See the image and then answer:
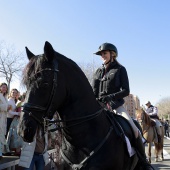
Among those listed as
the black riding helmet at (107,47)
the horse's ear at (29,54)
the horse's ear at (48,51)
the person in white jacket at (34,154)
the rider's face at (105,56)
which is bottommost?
the person in white jacket at (34,154)

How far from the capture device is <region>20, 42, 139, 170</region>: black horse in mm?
2959

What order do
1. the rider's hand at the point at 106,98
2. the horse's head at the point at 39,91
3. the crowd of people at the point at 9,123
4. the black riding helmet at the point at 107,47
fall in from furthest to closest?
the crowd of people at the point at 9,123 → the black riding helmet at the point at 107,47 → the rider's hand at the point at 106,98 → the horse's head at the point at 39,91

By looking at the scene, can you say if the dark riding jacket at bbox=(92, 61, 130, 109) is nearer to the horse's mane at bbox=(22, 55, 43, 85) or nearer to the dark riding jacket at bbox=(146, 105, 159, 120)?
the horse's mane at bbox=(22, 55, 43, 85)

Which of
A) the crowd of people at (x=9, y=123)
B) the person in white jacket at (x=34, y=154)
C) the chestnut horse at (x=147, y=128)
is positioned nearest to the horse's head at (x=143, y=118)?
the chestnut horse at (x=147, y=128)

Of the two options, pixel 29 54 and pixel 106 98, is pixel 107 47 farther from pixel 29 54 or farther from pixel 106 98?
pixel 29 54

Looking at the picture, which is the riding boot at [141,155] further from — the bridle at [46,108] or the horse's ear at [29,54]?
the horse's ear at [29,54]

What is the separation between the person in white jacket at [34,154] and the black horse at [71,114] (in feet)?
7.24

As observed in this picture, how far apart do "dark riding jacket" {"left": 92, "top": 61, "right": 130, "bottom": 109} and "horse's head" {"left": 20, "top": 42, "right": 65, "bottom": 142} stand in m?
1.27

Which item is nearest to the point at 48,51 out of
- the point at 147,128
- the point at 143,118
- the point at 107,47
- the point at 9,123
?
the point at 107,47

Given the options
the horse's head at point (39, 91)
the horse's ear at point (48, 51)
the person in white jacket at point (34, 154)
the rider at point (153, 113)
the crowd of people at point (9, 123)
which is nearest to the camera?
the horse's head at point (39, 91)

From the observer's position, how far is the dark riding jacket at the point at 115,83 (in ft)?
13.6

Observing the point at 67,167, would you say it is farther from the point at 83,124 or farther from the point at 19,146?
the point at 19,146

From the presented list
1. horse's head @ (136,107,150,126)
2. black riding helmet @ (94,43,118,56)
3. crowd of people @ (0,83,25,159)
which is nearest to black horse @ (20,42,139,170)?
black riding helmet @ (94,43,118,56)

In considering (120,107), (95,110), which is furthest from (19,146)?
(95,110)
